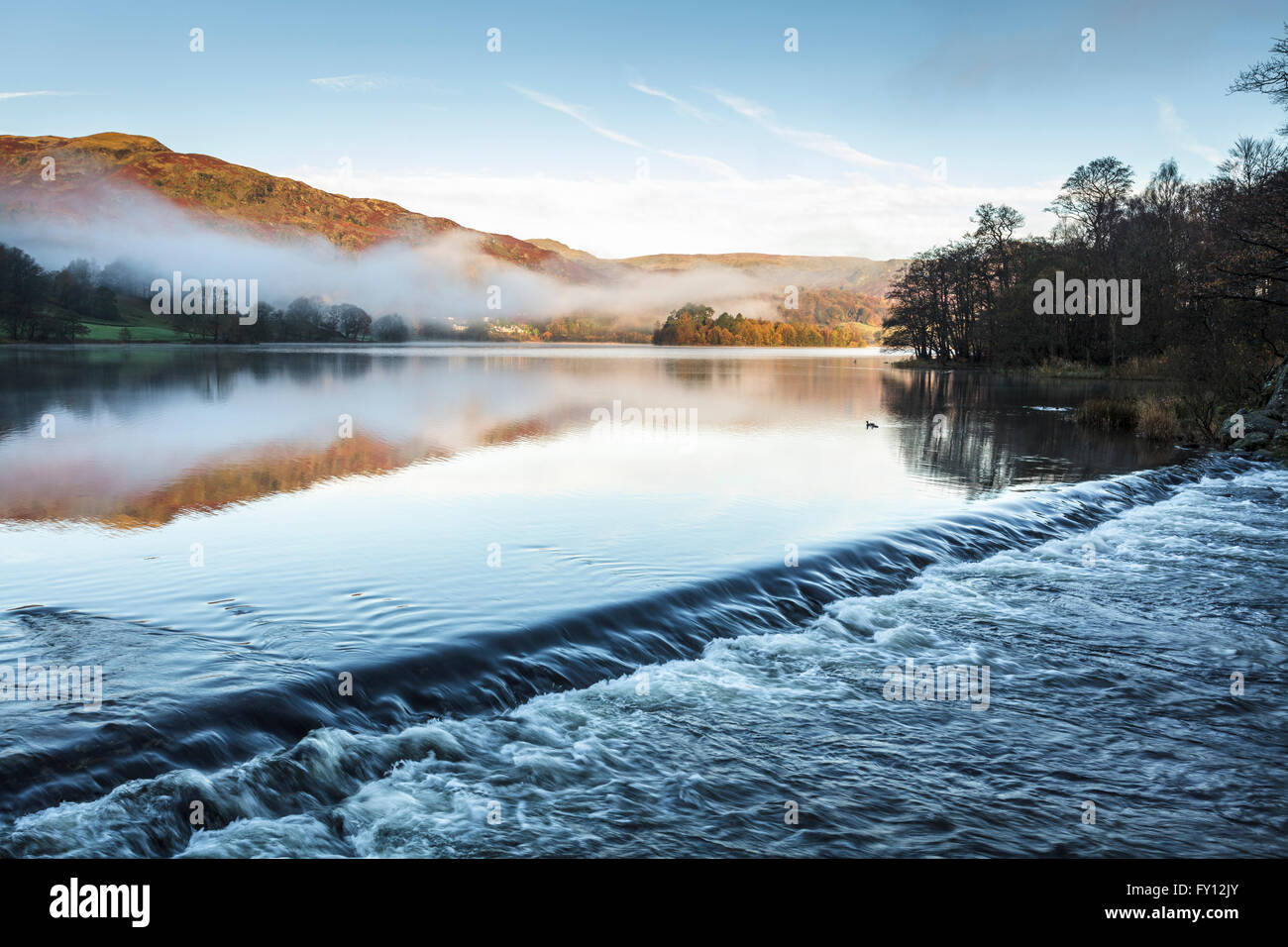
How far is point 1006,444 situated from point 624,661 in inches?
971

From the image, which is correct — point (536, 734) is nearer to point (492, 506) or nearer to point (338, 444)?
point (492, 506)

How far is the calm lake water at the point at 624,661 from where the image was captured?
6.21 m

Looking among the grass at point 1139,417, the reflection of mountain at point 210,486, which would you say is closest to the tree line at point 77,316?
the reflection of mountain at point 210,486

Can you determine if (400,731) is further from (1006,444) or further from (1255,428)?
(1255,428)

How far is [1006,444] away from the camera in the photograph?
30234mm

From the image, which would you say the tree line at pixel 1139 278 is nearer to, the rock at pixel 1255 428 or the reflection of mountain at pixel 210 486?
the rock at pixel 1255 428

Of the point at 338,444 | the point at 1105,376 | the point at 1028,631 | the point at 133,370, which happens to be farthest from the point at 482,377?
the point at 1028,631

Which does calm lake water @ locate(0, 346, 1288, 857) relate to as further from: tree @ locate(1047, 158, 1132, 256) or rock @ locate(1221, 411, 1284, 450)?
tree @ locate(1047, 158, 1132, 256)

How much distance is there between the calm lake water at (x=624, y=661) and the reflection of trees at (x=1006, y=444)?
89.1 inches

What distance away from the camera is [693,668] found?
9344 mm

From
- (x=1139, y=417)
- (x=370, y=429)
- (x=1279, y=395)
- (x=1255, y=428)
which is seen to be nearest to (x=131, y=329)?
(x=370, y=429)

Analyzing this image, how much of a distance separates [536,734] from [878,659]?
4280 millimetres

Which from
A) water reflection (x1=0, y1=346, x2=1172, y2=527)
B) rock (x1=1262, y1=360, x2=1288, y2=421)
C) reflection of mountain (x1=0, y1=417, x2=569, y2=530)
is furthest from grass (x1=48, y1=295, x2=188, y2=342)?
rock (x1=1262, y1=360, x2=1288, y2=421)

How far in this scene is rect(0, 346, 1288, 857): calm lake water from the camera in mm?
6211
